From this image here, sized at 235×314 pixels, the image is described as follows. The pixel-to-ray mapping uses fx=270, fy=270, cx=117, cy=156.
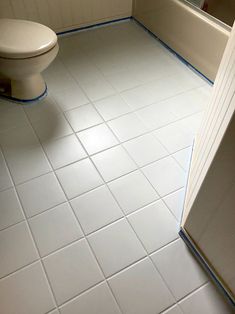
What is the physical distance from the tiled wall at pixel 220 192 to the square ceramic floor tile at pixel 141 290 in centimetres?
22

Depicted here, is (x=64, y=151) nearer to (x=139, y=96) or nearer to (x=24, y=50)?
(x=24, y=50)

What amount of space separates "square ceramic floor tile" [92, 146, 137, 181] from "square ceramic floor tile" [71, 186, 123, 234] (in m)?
0.10

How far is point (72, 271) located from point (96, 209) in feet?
0.95

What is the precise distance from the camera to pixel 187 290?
3.40 feet

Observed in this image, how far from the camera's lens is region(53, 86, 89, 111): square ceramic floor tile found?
169 centimetres

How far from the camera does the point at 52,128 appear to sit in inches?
61.3

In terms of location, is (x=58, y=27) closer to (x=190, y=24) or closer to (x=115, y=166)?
(x=190, y=24)

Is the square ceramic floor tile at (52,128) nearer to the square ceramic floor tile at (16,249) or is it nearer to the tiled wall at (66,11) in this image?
the square ceramic floor tile at (16,249)

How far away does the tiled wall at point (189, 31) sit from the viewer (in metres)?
1.69

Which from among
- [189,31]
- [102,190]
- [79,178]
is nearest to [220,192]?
[102,190]

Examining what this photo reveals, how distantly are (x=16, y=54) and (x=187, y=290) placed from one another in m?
1.32

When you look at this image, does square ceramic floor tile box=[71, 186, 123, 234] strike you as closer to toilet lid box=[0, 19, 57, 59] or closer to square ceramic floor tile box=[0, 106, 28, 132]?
square ceramic floor tile box=[0, 106, 28, 132]

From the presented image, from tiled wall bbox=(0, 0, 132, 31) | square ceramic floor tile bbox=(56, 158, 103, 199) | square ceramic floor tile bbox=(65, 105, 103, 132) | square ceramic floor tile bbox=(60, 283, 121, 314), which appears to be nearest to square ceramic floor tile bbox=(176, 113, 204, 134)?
square ceramic floor tile bbox=(65, 105, 103, 132)

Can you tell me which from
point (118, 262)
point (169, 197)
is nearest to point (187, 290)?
point (118, 262)
